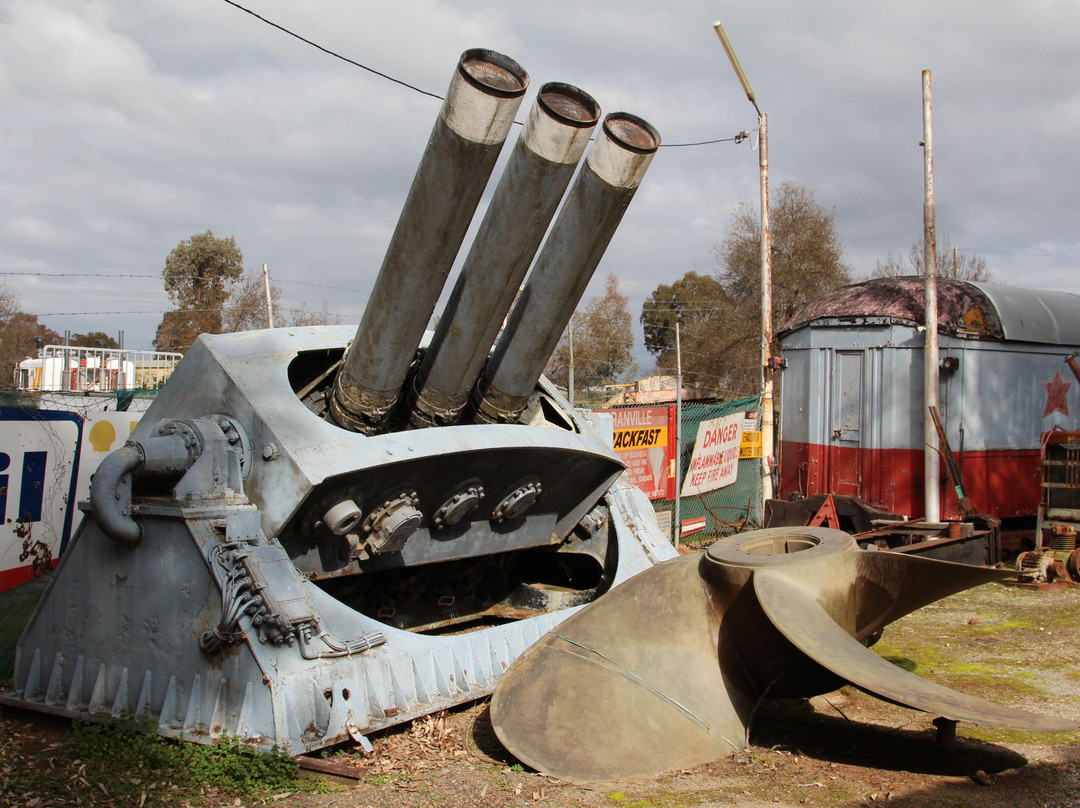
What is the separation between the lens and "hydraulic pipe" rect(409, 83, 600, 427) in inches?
161

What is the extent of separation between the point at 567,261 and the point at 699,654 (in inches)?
79.5

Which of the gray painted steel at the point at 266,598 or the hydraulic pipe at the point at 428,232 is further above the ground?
the hydraulic pipe at the point at 428,232

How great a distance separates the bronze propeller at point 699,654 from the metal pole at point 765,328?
309 inches

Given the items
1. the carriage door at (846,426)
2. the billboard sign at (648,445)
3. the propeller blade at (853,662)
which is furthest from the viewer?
the carriage door at (846,426)

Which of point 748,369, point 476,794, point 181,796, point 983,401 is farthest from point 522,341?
point 748,369

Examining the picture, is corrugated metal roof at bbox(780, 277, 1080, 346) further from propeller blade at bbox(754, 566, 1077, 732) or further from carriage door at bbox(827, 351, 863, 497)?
propeller blade at bbox(754, 566, 1077, 732)

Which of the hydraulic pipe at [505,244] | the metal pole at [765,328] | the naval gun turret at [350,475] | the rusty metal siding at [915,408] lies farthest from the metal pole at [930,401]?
the hydraulic pipe at [505,244]

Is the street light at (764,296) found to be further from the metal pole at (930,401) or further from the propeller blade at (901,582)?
the propeller blade at (901,582)

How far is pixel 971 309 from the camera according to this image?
1126 centimetres

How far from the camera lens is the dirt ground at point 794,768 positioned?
3449mm

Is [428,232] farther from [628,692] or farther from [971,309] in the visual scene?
[971,309]

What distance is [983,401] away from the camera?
11188 millimetres

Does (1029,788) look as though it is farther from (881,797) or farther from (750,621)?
(750,621)

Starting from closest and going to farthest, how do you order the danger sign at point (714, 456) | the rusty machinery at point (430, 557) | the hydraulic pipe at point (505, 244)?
1. the rusty machinery at point (430, 557)
2. the hydraulic pipe at point (505, 244)
3. the danger sign at point (714, 456)
